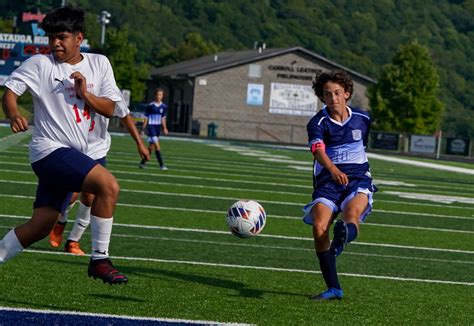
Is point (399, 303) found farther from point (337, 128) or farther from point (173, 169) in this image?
point (173, 169)

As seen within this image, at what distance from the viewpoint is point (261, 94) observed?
3002 inches

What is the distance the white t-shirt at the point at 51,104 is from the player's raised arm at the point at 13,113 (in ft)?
0.14

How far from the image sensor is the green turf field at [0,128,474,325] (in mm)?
7195

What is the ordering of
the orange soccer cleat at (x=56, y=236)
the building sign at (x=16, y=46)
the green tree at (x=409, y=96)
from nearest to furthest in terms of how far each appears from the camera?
the orange soccer cleat at (x=56, y=236), the building sign at (x=16, y=46), the green tree at (x=409, y=96)

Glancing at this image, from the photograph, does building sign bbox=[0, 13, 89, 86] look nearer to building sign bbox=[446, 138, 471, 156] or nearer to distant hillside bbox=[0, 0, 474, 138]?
building sign bbox=[446, 138, 471, 156]

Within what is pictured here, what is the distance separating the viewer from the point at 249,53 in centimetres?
8206

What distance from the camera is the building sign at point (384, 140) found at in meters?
62.2

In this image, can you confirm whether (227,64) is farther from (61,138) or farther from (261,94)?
(61,138)

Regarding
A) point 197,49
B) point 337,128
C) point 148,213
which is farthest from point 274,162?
point 197,49

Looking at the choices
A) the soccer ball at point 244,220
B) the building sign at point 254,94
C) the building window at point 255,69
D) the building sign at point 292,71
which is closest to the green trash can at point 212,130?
the building sign at point 254,94

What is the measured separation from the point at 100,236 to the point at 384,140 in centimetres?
5672

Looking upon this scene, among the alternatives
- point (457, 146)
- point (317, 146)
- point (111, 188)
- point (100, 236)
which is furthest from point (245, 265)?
point (457, 146)

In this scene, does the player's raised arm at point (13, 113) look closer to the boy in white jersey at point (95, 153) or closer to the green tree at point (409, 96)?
the boy in white jersey at point (95, 153)

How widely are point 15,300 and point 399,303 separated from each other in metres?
2.70
